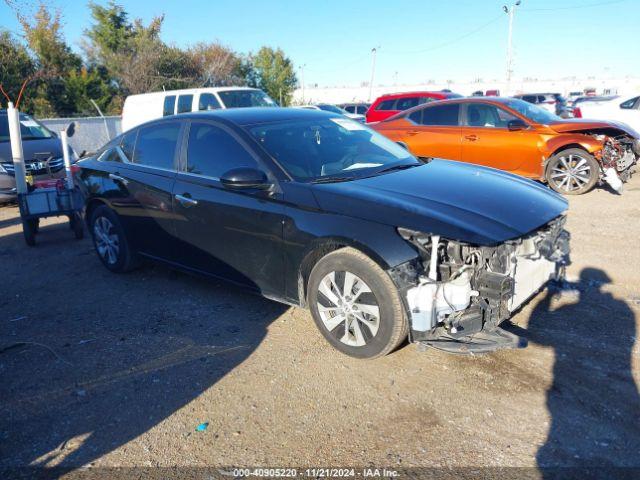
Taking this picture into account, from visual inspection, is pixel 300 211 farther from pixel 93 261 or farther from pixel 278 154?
pixel 93 261

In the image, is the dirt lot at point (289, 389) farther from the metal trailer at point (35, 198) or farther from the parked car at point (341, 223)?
the metal trailer at point (35, 198)

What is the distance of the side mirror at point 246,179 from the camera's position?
154 inches

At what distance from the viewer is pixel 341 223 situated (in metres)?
3.57

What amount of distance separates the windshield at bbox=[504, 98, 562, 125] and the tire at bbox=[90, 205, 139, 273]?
22.5 ft

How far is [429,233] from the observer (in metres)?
3.26

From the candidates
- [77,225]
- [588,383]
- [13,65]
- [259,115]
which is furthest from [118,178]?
[13,65]

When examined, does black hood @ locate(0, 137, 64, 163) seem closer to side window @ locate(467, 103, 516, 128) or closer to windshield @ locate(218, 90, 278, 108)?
windshield @ locate(218, 90, 278, 108)

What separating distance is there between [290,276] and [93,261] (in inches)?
137

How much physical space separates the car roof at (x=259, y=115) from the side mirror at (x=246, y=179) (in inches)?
26.0

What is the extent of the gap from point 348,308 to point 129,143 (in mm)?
3241

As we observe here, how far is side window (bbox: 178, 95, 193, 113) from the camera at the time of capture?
13.1m

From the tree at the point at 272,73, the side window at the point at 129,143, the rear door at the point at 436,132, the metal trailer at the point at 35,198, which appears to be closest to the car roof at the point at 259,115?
the side window at the point at 129,143

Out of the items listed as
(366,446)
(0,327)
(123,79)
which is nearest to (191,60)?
(123,79)

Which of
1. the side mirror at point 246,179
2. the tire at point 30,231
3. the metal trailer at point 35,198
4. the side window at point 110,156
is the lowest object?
the tire at point 30,231
